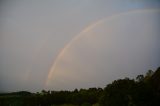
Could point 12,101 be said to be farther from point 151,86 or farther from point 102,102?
point 151,86

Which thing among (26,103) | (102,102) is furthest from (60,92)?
(102,102)

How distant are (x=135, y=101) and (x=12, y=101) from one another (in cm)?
818

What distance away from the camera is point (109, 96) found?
1107 centimetres

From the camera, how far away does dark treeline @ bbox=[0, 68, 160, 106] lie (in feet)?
33.9

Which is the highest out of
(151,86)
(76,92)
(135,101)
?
(76,92)

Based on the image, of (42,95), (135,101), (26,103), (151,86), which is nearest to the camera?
(135,101)

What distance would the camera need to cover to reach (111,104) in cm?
1085

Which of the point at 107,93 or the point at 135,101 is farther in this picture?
the point at 107,93

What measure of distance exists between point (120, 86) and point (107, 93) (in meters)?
0.54

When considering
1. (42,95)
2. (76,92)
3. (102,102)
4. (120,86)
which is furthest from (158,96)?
(42,95)

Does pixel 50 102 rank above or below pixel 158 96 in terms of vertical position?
above

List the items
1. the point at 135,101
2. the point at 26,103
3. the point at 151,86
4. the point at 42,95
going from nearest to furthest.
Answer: the point at 135,101 < the point at 151,86 < the point at 26,103 < the point at 42,95

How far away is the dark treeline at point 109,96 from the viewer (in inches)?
406

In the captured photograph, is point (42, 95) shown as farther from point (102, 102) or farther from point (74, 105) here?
point (102, 102)
